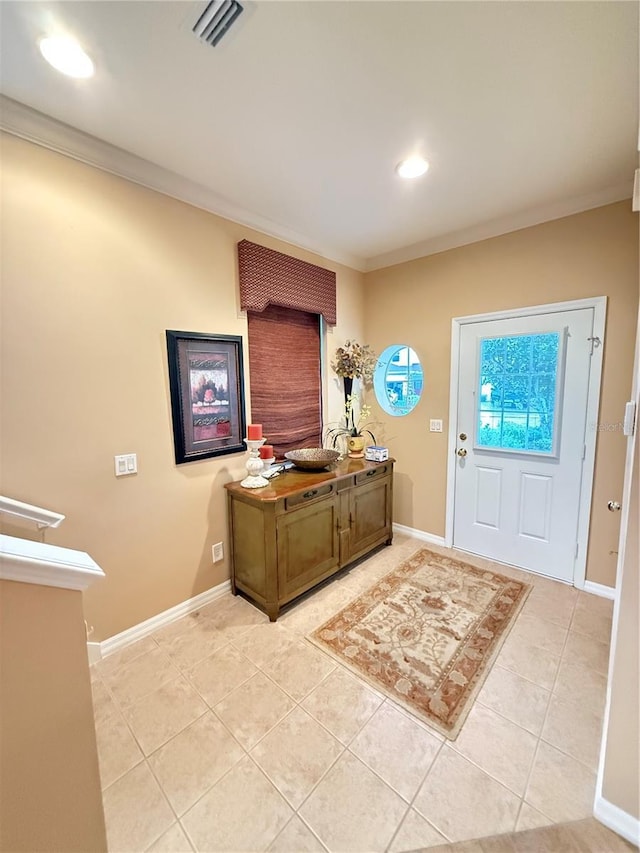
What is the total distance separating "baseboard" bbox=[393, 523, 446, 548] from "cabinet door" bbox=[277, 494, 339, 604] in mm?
1098

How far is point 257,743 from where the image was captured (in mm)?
1447

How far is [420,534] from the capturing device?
3.33 metres

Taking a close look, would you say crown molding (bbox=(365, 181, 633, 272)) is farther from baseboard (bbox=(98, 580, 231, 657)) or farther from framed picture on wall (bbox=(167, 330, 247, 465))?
baseboard (bbox=(98, 580, 231, 657))

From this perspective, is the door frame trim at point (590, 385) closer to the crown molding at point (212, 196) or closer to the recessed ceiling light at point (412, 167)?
the crown molding at point (212, 196)

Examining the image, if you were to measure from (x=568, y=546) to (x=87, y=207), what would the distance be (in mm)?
3743

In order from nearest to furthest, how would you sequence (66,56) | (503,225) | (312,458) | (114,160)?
(66,56) < (114,160) < (503,225) < (312,458)

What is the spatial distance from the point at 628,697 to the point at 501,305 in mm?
2461

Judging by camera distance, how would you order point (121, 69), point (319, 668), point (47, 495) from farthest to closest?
point (319, 668) < point (47, 495) < point (121, 69)

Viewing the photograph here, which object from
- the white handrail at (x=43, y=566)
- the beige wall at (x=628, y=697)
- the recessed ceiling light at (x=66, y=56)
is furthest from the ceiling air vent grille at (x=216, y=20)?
the beige wall at (x=628, y=697)

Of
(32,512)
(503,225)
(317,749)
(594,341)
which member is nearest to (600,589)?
(594,341)

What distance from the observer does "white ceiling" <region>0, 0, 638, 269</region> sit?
1.18m

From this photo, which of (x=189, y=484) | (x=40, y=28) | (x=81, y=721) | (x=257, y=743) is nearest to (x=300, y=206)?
(x=40, y=28)

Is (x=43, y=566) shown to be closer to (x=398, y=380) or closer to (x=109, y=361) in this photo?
(x=109, y=361)

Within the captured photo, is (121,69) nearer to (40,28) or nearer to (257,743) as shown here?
(40,28)
